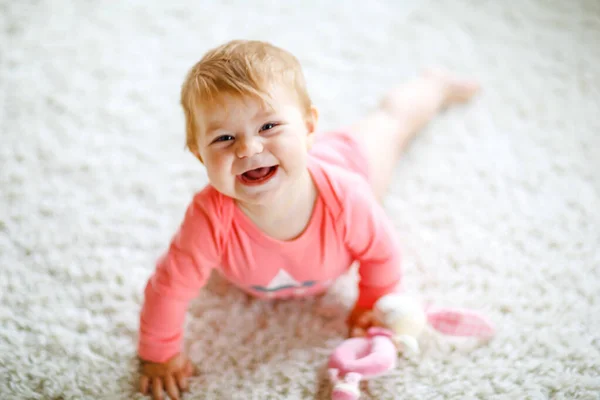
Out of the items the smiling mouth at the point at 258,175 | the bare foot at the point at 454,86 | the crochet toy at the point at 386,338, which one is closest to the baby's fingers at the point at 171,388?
the crochet toy at the point at 386,338

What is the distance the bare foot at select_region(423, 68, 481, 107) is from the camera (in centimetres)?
131

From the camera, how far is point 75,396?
89cm

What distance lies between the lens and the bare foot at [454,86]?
1310 mm

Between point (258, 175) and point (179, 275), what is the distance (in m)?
0.20

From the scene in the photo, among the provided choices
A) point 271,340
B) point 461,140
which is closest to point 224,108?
point 271,340

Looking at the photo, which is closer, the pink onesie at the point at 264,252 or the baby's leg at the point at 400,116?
the pink onesie at the point at 264,252

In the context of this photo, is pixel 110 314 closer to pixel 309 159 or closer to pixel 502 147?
pixel 309 159

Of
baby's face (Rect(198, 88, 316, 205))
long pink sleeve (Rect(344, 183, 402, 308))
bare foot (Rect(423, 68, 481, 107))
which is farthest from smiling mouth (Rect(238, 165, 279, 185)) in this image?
bare foot (Rect(423, 68, 481, 107))

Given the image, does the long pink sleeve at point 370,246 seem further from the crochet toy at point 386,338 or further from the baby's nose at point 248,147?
the baby's nose at point 248,147

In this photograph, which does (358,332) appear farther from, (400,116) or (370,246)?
(400,116)

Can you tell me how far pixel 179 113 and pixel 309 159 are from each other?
49cm

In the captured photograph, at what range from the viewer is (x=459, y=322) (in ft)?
3.07

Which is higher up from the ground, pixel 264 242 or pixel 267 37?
pixel 267 37

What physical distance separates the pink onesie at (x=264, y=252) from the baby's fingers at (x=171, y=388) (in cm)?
3
